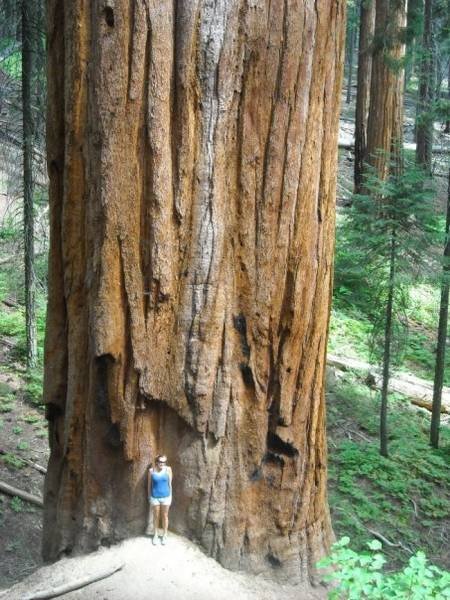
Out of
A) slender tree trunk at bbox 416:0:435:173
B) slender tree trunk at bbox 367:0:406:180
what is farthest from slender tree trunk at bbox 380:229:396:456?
slender tree trunk at bbox 367:0:406:180

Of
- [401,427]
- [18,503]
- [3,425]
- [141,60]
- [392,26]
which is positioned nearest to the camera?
[141,60]

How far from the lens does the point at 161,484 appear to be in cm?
383

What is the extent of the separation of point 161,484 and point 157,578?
0.51 m

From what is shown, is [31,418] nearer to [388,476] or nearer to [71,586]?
[388,476]

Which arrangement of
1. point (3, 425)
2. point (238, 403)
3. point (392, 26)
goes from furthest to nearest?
1. point (392, 26)
2. point (3, 425)
3. point (238, 403)

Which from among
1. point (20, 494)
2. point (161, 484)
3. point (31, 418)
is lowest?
point (20, 494)

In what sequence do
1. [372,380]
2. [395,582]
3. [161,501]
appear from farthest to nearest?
[372,380]
[161,501]
[395,582]

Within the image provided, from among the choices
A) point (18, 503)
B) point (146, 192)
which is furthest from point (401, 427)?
point (146, 192)

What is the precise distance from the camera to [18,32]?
10.7m

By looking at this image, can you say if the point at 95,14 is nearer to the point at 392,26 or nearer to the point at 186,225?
the point at 186,225

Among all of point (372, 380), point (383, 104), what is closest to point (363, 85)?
point (383, 104)

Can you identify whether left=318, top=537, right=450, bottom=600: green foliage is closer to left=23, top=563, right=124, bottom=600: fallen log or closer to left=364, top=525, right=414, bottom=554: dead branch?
left=23, top=563, right=124, bottom=600: fallen log

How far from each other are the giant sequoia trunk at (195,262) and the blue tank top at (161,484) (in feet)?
0.36

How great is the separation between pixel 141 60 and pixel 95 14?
0.36m
